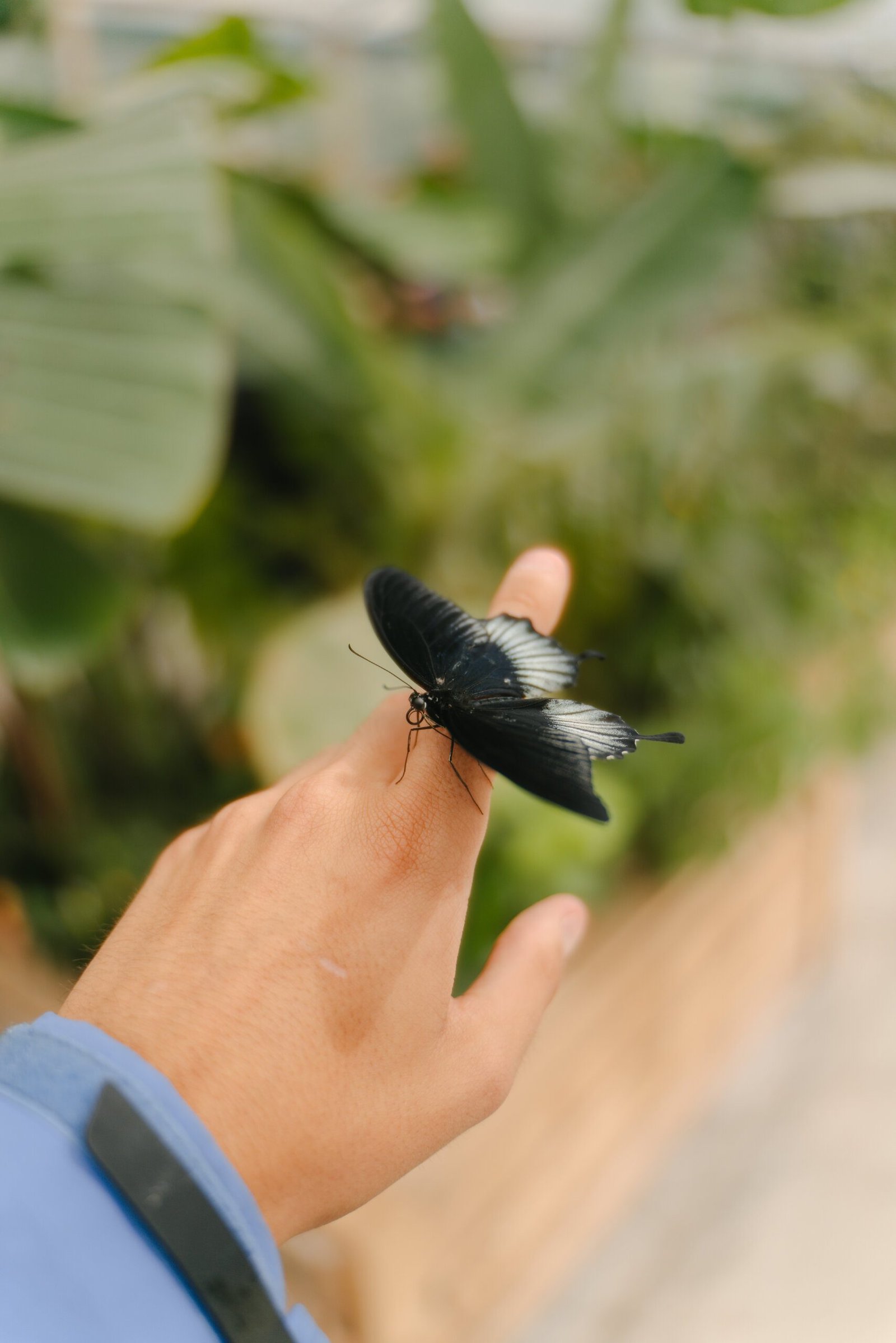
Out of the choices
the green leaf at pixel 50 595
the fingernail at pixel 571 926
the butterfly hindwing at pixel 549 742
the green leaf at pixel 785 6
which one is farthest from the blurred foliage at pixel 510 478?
the butterfly hindwing at pixel 549 742

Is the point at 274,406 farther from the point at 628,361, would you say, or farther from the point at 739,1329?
the point at 739,1329

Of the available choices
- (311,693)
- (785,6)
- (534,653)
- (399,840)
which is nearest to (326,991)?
(399,840)

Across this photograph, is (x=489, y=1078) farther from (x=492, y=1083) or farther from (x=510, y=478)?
(x=510, y=478)

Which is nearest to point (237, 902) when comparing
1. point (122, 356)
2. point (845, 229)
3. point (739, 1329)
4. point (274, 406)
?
point (122, 356)

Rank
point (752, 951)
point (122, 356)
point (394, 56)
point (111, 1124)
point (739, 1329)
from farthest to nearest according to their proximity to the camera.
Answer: point (394, 56)
point (752, 951)
point (739, 1329)
point (122, 356)
point (111, 1124)

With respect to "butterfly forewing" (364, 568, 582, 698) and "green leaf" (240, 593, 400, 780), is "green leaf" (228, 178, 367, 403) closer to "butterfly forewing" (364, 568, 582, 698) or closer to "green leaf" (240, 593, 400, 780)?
"green leaf" (240, 593, 400, 780)
